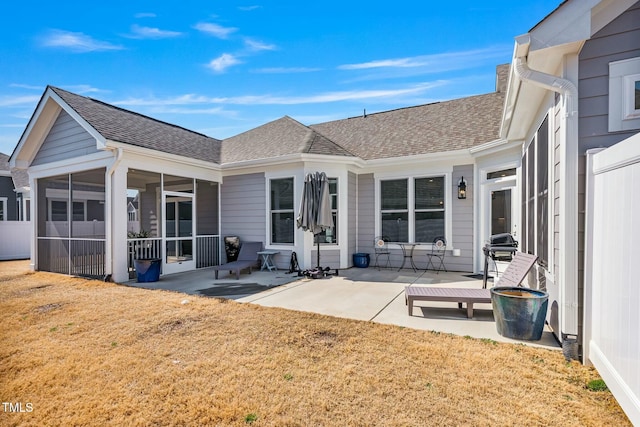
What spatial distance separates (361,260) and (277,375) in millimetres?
6266

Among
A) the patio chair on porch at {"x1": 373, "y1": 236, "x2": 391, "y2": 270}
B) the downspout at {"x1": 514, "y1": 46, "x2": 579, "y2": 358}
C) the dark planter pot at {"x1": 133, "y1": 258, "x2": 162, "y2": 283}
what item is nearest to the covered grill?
the patio chair on porch at {"x1": 373, "y1": 236, "x2": 391, "y2": 270}

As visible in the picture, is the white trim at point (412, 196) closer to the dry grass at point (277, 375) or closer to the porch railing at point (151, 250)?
the dry grass at point (277, 375)

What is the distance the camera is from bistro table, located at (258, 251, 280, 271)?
28.2 ft

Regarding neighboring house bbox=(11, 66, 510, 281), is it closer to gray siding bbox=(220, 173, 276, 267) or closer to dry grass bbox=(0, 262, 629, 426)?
gray siding bbox=(220, 173, 276, 267)

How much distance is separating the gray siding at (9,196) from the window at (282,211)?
49.6 feet

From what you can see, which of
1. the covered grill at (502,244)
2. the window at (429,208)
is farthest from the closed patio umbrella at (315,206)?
the covered grill at (502,244)

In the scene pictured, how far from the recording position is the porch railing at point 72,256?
7.86 m

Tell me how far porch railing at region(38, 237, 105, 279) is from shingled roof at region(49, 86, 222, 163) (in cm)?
264

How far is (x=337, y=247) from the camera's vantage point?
28.4ft

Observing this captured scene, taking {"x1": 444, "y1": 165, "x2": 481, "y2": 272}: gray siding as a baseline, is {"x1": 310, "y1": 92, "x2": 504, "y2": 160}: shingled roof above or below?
above

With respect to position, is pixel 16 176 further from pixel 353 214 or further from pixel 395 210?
pixel 395 210

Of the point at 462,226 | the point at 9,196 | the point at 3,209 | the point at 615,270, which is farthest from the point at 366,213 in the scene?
the point at 3,209

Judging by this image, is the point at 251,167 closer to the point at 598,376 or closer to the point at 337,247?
the point at 337,247

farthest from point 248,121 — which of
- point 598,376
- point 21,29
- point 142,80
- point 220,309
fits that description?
point 598,376
